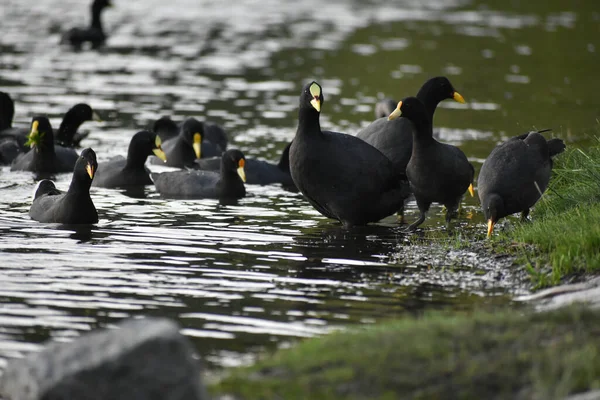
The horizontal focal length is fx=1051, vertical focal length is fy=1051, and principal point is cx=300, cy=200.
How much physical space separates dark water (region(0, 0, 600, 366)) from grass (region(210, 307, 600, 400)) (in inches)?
34.8

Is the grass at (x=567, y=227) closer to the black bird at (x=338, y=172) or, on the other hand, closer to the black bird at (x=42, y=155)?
the black bird at (x=338, y=172)

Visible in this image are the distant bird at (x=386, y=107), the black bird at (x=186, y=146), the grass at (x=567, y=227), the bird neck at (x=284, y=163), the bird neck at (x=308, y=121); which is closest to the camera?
the grass at (x=567, y=227)

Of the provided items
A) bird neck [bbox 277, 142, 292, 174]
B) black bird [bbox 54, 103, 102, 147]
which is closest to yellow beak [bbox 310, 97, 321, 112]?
bird neck [bbox 277, 142, 292, 174]

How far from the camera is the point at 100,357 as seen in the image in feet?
17.4

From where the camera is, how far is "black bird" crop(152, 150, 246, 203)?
13.4 m

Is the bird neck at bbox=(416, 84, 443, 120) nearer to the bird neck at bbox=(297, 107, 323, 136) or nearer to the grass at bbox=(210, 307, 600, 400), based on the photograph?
the bird neck at bbox=(297, 107, 323, 136)

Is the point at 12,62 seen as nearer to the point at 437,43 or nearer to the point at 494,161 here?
the point at 437,43

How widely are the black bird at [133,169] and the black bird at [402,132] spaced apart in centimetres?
332

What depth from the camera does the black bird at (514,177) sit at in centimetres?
1023

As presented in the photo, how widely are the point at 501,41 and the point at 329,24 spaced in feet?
23.0

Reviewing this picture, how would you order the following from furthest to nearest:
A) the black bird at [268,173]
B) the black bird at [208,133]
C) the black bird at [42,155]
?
the black bird at [208,133], the black bird at [268,173], the black bird at [42,155]

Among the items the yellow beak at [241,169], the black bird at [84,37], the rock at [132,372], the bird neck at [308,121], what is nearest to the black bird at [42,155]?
the yellow beak at [241,169]

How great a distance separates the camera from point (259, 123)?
18906 mm

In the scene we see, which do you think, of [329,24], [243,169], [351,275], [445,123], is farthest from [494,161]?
[329,24]
